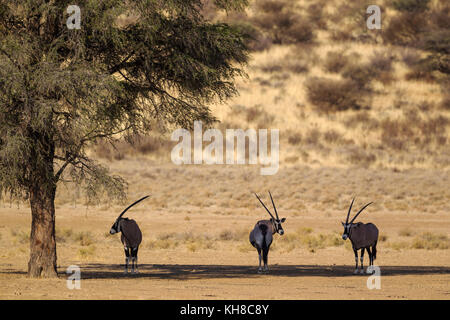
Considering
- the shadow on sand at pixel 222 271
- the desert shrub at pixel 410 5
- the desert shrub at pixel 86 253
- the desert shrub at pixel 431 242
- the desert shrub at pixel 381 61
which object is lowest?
the shadow on sand at pixel 222 271

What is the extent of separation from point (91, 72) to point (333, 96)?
1738 inches

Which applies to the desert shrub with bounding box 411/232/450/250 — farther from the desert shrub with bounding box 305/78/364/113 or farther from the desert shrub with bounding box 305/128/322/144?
the desert shrub with bounding box 305/78/364/113

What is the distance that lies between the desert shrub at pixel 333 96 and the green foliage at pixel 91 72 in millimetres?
40800

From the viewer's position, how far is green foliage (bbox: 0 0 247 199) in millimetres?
16016

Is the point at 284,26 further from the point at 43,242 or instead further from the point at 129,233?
the point at 43,242

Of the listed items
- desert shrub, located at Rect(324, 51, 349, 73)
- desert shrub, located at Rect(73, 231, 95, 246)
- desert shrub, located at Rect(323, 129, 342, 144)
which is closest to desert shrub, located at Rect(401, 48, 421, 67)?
desert shrub, located at Rect(324, 51, 349, 73)

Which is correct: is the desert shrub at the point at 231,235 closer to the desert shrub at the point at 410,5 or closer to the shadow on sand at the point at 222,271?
the shadow on sand at the point at 222,271

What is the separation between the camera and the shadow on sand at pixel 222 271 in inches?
760

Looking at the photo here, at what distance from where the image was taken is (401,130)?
54469 millimetres

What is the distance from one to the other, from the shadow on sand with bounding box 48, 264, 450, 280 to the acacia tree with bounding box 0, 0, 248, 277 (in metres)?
2.56

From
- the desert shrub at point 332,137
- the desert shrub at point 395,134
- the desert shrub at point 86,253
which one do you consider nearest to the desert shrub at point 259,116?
the desert shrub at point 332,137

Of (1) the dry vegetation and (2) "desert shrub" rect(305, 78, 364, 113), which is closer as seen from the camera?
(1) the dry vegetation

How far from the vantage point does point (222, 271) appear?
20.8 metres

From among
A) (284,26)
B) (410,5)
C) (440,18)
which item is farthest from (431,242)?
(410,5)
